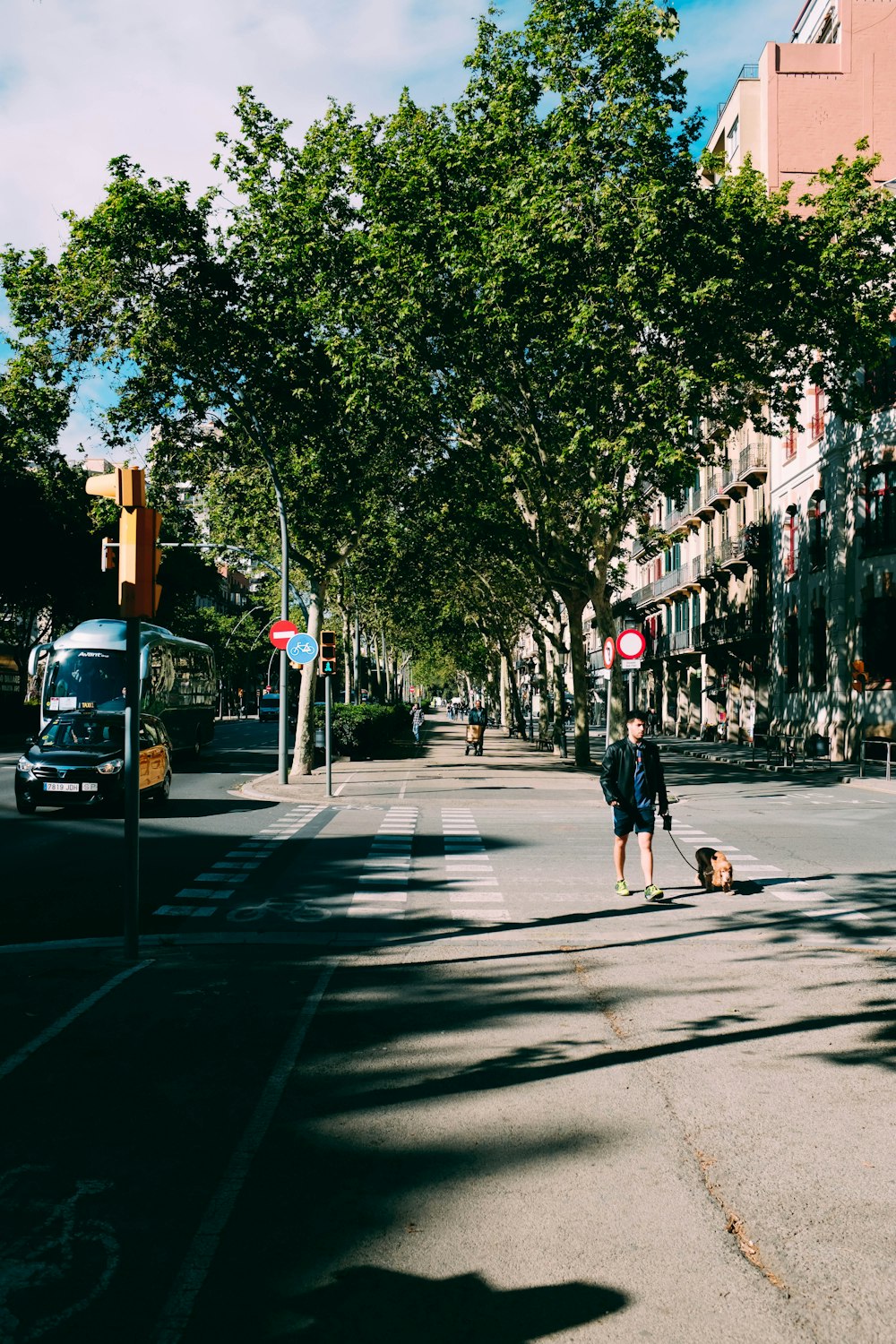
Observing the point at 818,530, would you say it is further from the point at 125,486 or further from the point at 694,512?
the point at 125,486

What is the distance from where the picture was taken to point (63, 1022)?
6.52 m

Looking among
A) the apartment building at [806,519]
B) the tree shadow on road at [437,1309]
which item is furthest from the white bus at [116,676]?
the tree shadow on road at [437,1309]

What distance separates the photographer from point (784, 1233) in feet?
12.9

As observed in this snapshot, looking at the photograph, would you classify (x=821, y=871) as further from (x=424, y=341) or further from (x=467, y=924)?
(x=424, y=341)

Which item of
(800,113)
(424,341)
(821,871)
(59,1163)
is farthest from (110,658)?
(800,113)

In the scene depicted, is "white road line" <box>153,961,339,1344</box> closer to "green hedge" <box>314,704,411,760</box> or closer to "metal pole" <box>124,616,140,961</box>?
"metal pole" <box>124,616,140,961</box>

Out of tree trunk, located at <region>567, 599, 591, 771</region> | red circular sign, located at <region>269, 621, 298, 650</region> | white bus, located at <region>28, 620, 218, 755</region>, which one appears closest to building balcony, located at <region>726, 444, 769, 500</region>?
tree trunk, located at <region>567, 599, 591, 771</region>

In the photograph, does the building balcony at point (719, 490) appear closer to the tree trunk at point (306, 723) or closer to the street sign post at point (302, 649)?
the tree trunk at point (306, 723)

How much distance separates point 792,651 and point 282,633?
2335 cm

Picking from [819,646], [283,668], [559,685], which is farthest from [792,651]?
[283,668]

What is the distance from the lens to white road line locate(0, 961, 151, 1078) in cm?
575

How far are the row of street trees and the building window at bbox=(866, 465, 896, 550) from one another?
940 centimetres

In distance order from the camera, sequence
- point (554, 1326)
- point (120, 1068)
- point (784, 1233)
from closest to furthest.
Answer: point (554, 1326)
point (784, 1233)
point (120, 1068)

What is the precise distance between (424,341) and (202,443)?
592cm
